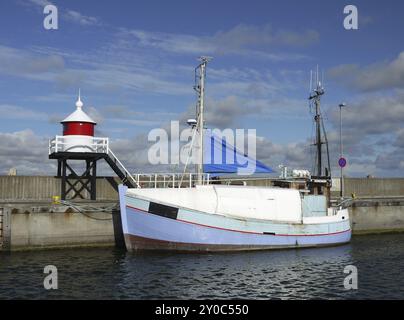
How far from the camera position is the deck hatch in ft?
90.3

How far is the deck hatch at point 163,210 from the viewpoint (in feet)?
90.3

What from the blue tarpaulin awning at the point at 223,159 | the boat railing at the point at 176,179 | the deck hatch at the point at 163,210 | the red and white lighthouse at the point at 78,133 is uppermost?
the red and white lighthouse at the point at 78,133

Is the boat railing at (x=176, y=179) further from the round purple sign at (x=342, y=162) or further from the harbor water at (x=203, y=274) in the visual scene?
the round purple sign at (x=342, y=162)

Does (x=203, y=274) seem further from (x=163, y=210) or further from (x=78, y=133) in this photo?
(x=78, y=133)

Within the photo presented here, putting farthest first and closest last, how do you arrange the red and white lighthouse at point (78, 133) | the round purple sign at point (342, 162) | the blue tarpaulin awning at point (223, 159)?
the round purple sign at point (342, 162)
the red and white lighthouse at point (78, 133)
the blue tarpaulin awning at point (223, 159)

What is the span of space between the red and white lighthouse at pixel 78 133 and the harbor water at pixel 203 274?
25.8 ft

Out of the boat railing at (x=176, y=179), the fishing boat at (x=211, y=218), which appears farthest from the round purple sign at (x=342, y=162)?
the boat railing at (x=176, y=179)

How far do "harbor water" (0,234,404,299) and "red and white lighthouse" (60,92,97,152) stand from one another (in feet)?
25.8

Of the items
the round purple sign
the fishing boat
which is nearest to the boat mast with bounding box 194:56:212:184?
the fishing boat

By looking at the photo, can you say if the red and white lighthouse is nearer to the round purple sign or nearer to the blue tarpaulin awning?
the blue tarpaulin awning

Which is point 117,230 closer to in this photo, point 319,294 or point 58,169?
point 58,169

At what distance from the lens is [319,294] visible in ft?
62.9

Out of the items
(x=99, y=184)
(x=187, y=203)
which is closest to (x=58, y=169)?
(x=99, y=184)
